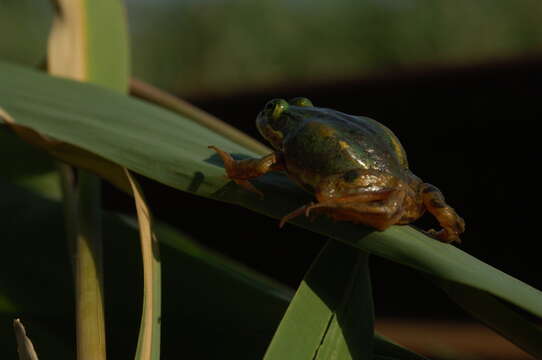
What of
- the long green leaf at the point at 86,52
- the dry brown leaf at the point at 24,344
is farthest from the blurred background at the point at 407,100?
the dry brown leaf at the point at 24,344

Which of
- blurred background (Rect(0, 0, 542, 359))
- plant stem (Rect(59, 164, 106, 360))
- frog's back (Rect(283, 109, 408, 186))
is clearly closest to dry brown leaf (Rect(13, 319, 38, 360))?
plant stem (Rect(59, 164, 106, 360))

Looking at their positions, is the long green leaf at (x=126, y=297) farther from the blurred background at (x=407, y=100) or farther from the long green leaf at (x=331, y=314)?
the blurred background at (x=407, y=100)

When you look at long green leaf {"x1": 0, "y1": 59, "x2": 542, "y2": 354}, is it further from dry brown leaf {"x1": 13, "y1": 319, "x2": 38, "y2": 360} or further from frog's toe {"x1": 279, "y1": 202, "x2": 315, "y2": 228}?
dry brown leaf {"x1": 13, "y1": 319, "x2": 38, "y2": 360}

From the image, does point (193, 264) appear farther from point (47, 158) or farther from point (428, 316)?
point (428, 316)

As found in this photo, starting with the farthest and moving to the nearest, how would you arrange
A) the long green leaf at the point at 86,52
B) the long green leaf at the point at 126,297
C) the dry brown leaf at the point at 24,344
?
the long green leaf at the point at 86,52 → the long green leaf at the point at 126,297 → the dry brown leaf at the point at 24,344

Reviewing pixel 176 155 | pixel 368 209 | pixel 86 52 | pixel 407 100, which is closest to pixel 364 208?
pixel 368 209

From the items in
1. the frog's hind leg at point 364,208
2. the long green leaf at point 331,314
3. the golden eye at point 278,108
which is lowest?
the long green leaf at point 331,314

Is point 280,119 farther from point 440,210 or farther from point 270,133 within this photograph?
point 440,210
